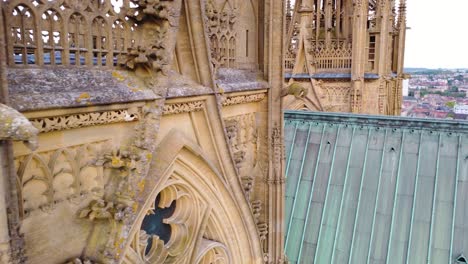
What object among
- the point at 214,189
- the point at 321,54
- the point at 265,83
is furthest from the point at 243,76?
the point at 321,54

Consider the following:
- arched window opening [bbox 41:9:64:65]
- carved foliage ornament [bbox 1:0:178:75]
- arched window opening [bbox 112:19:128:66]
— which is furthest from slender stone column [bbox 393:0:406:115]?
arched window opening [bbox 41:9:64:65]

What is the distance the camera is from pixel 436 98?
126062 millimetres

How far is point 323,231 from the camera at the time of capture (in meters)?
10.8

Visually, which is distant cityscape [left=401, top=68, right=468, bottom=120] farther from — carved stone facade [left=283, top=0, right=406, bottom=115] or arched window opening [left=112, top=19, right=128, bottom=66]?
arched window opening [left=112, top=19, right=128, bottom=66]

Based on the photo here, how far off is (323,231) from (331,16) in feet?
71.0

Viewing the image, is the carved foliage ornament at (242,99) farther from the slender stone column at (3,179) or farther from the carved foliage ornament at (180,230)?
the slender stone column at (3,179)

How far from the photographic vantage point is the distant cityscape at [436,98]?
9416 cm

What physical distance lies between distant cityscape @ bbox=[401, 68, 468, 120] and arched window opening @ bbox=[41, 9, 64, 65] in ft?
297

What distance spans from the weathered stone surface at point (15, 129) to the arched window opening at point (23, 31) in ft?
4.08

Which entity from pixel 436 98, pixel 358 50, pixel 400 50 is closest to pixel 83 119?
pixel 358 50

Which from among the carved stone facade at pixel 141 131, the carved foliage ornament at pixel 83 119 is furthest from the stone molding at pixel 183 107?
the carved foliage ornament at pixel 83 119

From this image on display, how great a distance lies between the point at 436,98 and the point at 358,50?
113583 millimetres

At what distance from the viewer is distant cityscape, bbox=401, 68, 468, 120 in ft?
309

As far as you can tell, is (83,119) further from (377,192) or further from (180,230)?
(377,192)
